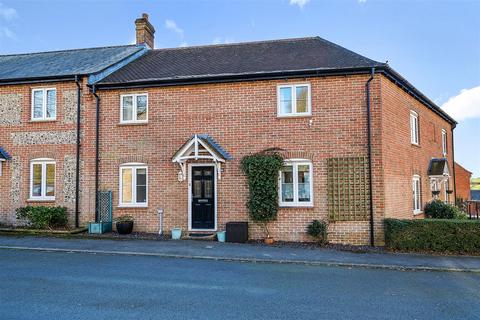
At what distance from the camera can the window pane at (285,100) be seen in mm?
13406

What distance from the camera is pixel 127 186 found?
14.5 m

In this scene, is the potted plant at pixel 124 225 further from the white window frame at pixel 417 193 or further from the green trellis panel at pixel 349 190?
the white window frame at pixel 417 193

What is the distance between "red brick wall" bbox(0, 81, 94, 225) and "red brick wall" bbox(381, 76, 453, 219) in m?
10.5

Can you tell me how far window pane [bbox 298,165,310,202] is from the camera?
1295 centimetres

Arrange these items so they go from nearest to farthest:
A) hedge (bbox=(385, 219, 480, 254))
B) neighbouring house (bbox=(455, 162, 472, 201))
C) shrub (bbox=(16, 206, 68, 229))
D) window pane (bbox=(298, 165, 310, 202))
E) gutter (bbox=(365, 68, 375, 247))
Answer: hedge (bbox=(385, 219, 480, 254)) → gutter (bbox=(365, 68, 375, 247)) → window pane (bbox=(298, 165, 310, 202)) → shrub (bbox=(16, 206, 68, 229)) → neighbouring house (bbox=(455, 162, 472, 201))

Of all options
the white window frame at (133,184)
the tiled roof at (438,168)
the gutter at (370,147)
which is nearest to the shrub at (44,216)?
the white window frame at (133,184)

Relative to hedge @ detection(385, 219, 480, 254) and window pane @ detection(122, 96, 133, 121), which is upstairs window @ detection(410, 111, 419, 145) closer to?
hedge @ detection(385, 219, 480, 254)

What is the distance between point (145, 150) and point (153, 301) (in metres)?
8.62

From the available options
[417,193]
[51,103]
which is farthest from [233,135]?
[417,193]

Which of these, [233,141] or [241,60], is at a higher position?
[241,60]

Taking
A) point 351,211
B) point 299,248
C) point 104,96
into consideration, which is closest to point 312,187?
point 351,211

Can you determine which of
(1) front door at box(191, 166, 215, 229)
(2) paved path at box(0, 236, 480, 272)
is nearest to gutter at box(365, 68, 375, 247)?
(2) paved path at box(0, 236, 480, 272)

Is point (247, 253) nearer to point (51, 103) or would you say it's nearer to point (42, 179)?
point (42, 179)

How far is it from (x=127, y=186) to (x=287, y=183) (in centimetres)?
585
